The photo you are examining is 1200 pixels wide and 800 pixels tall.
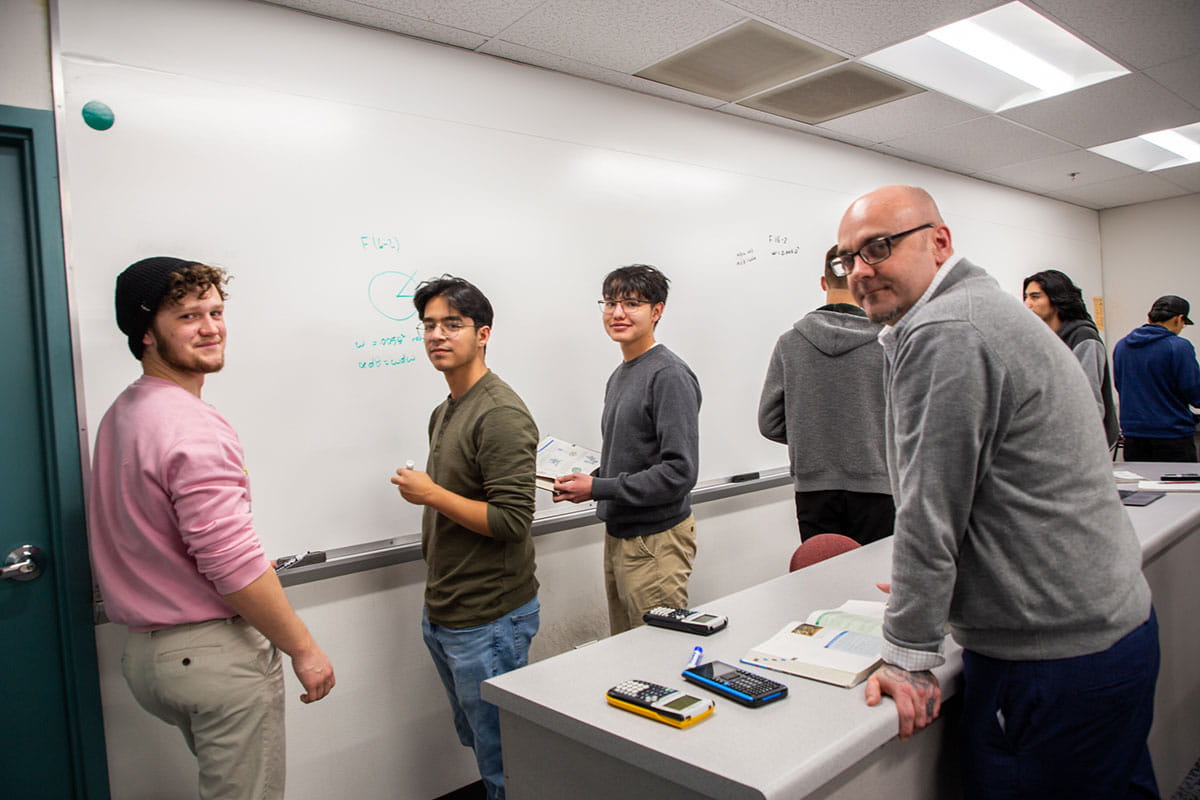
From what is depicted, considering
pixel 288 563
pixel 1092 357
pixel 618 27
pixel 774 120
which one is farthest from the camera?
pixel 774 120

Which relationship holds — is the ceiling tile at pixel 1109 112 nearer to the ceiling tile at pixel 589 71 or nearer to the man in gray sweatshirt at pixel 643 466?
the ceiling tile at pixel 589 71

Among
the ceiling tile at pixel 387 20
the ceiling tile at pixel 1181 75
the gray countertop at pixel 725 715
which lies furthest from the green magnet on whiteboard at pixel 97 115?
the ceiling tile at pixel 1181 75

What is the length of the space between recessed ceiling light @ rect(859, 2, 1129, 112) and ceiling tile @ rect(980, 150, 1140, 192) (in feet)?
4.26

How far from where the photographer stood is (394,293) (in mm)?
2291

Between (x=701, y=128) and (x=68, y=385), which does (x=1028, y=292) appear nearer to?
(x=701, y=128)

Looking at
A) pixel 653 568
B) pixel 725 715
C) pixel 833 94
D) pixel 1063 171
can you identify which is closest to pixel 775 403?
pixel 653 568

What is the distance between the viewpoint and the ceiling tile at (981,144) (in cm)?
392

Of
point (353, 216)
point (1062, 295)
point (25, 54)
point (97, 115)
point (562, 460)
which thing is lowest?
point (562, 460)

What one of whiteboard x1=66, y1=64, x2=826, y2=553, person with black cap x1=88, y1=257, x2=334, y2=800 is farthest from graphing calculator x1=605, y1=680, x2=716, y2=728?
whiteboard x1=66, y1=64, x2=826, y2=553

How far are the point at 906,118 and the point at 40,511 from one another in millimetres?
3755

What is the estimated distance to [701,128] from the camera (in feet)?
10.8

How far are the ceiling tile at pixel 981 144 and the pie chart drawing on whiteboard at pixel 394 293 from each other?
2.94 m

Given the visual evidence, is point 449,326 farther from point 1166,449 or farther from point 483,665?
point 1166,449

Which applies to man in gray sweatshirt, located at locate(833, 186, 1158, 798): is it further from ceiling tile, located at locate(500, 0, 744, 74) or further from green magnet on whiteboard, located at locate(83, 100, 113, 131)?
green magnet on whiteboard, located at locate(83, 100, 113, 131)
